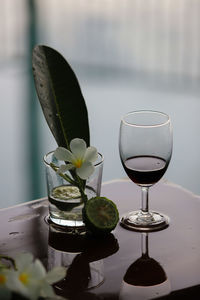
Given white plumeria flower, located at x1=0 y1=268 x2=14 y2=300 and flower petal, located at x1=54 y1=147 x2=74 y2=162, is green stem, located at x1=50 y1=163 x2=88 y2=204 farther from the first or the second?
white plumeria flower, located at x1=0 y1=268 x2=14 y2=300

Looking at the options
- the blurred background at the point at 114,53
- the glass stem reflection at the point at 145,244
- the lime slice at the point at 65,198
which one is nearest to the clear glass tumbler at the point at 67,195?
the lime slice at the point at 65,198

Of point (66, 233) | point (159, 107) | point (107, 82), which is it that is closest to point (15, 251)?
point (66, 233)

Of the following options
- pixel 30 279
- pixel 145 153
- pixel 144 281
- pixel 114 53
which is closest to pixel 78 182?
pixel 145 153

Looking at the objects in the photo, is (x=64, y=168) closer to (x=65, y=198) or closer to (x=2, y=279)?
(x=65, y=198)

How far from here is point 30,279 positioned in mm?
971

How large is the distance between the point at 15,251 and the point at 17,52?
2.82 metres

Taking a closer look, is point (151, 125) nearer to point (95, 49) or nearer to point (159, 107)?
point (159, 107)

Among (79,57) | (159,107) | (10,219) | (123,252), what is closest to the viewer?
(123,252)

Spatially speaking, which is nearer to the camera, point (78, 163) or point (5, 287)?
point (5, 287)

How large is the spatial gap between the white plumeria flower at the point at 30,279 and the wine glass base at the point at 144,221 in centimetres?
40

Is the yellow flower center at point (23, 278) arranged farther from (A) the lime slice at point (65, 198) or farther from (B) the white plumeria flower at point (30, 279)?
(A) the lime slice at point (65, 198)

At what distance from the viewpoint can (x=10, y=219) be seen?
143 centimetres

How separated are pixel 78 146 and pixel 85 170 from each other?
0.16 feet

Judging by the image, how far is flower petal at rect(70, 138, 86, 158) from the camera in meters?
1.30
